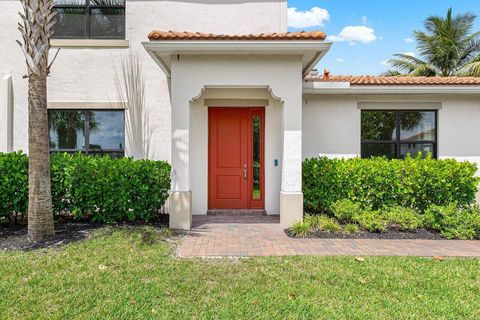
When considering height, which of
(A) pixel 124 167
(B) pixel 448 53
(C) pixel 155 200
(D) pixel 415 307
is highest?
(B) pixel 448 53

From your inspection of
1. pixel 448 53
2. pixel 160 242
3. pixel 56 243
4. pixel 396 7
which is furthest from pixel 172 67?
pixel 448 53

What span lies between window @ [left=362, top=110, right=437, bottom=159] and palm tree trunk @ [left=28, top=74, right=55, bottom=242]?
27.0 feet

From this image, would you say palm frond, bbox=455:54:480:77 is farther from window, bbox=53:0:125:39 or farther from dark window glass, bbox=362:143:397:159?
window, bbox=53:0:125:39

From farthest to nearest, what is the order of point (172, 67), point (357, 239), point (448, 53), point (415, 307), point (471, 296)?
point (448, 53) → point (172, 67) → point (357, 239) → point (471, 296) → point (415, 307)

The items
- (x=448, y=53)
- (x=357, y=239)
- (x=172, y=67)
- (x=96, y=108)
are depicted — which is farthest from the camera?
(x=448, y=53)

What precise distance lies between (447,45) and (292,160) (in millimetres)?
27492

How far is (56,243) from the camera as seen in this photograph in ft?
19.7

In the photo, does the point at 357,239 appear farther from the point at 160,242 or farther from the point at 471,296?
the point at 160,242

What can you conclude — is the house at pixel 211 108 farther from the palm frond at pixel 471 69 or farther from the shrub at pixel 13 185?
the palm frond at pixel 471 69

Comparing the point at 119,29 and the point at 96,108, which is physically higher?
the point at 119,29

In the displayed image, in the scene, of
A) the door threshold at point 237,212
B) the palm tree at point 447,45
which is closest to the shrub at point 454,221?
the door threshold at point 237,212

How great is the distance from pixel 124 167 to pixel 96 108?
2670mm

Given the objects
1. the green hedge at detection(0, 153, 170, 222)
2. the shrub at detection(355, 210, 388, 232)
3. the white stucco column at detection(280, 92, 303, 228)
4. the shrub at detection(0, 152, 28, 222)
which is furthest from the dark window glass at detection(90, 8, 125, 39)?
the shrub at detection(355, 210, 388, 232)

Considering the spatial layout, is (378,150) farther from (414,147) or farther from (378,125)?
(414,147)
